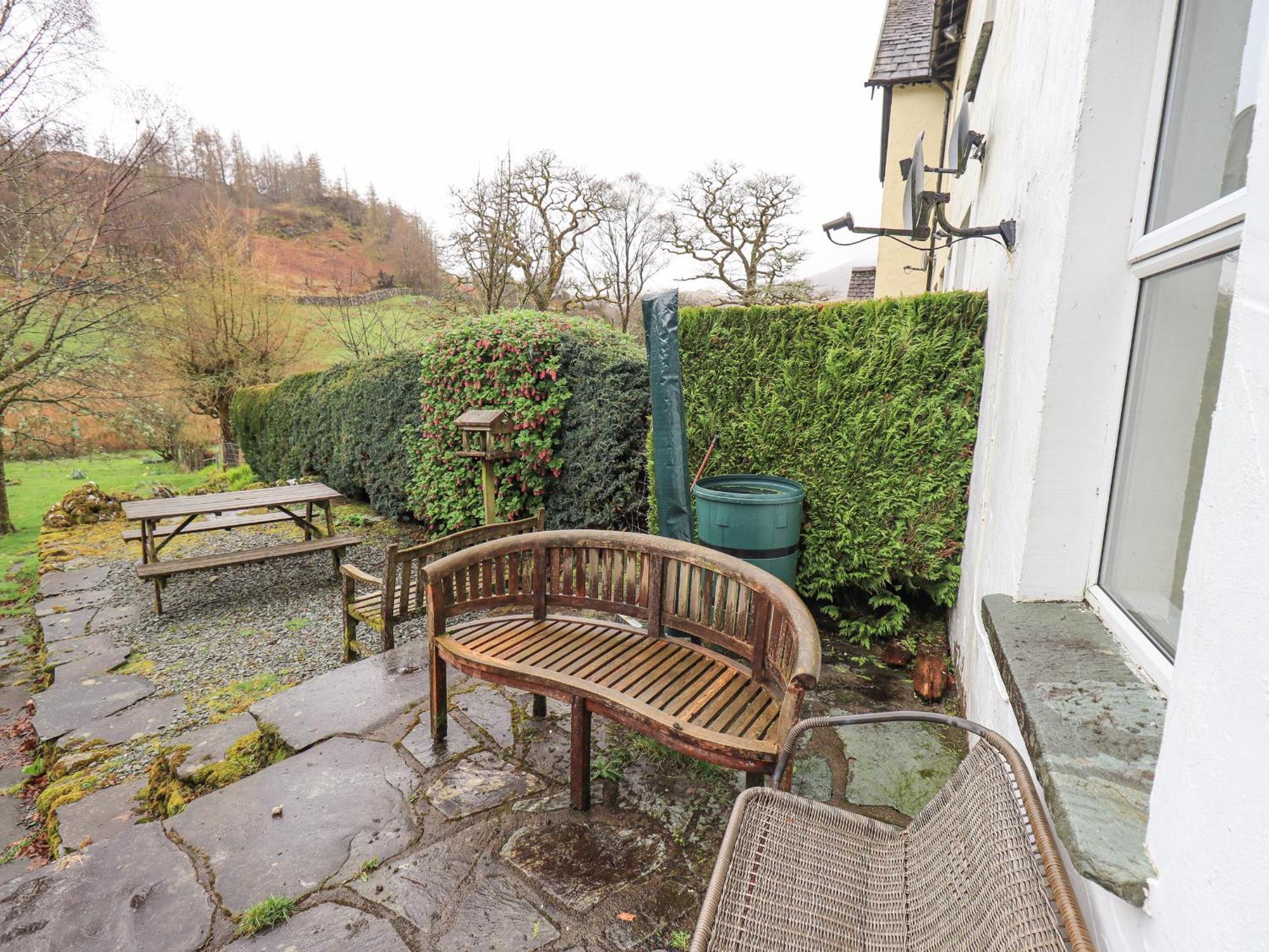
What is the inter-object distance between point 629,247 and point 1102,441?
20322mm

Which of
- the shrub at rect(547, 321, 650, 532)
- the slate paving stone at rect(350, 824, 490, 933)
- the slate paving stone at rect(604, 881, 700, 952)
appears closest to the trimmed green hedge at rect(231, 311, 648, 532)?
the shrub at rect(547, 321, 650, 532)

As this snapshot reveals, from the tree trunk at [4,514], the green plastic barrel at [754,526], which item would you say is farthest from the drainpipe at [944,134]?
the tree trunk at [4,514]

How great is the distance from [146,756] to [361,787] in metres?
1.66

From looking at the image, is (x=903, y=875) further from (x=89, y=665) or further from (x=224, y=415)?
(x=224, y=415)

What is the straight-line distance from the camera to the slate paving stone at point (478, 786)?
2195 millimetres

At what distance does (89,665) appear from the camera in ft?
14.0

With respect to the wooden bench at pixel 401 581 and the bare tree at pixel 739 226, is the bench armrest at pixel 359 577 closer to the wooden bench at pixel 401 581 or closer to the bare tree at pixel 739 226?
the wooden bench at pixel 401 581

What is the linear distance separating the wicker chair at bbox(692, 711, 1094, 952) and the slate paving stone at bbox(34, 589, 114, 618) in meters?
6.85

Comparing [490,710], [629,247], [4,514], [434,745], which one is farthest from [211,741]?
[629,247]

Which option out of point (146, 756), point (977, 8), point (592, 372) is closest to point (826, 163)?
point (977, 8)

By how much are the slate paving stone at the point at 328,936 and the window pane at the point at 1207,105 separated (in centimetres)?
260

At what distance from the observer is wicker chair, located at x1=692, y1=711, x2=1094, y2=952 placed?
923mm

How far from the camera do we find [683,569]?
2539 millimetres

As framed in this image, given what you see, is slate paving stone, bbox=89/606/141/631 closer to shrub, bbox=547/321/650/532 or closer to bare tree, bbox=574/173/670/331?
shrub, bbox=547/321/650/532
